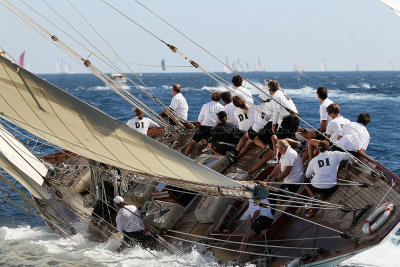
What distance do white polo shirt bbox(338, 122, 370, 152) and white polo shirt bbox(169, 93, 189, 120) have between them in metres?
5.14

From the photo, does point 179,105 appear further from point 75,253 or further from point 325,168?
point 325,168

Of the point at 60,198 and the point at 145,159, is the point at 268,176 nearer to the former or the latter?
the point at 145,159

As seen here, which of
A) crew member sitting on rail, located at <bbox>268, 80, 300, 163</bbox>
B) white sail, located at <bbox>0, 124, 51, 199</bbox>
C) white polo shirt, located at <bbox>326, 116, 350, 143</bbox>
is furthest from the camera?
crew member sitting on rail, located at <bbox>268, 80, 300, 163</bbox>

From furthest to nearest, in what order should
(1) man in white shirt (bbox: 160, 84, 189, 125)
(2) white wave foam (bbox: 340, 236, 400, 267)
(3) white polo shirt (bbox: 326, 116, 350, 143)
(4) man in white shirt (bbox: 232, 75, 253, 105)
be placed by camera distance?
1. (1) man in white shirt (bbox: 160, 84, 189, 125)
2. (4) man in white shirt (bbox: 232, 75, 253, 105)
3. (3) white polo shirt (bbox: 326, 116, 350, 143)
4. (2) white wave foam (bbox: 340, 236, 400, 267)

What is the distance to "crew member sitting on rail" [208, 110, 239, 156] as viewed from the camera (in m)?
12.6

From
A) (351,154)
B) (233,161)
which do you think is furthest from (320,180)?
(233,161)

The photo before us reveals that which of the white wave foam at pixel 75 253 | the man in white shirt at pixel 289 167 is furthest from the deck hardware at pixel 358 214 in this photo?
the white wave foam at pixel 75 253

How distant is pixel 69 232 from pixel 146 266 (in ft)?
7.92

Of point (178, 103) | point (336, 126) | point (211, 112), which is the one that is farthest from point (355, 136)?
point (178, 103)

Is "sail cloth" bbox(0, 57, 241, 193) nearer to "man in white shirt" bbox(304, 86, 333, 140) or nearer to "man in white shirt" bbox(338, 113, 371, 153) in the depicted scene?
"man in white shirt" bbox(338, 113, 371, 153)

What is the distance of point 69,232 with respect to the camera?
470 inches

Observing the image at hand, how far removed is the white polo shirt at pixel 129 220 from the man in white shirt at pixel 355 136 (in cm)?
395

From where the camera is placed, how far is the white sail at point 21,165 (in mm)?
9742

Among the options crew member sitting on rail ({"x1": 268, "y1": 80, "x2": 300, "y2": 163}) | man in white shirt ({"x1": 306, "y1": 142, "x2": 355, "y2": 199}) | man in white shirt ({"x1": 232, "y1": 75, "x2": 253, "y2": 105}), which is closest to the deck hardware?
man in white shirt ({"x1": 306, "y1": 142, "x2": 355, "y2": 199})
